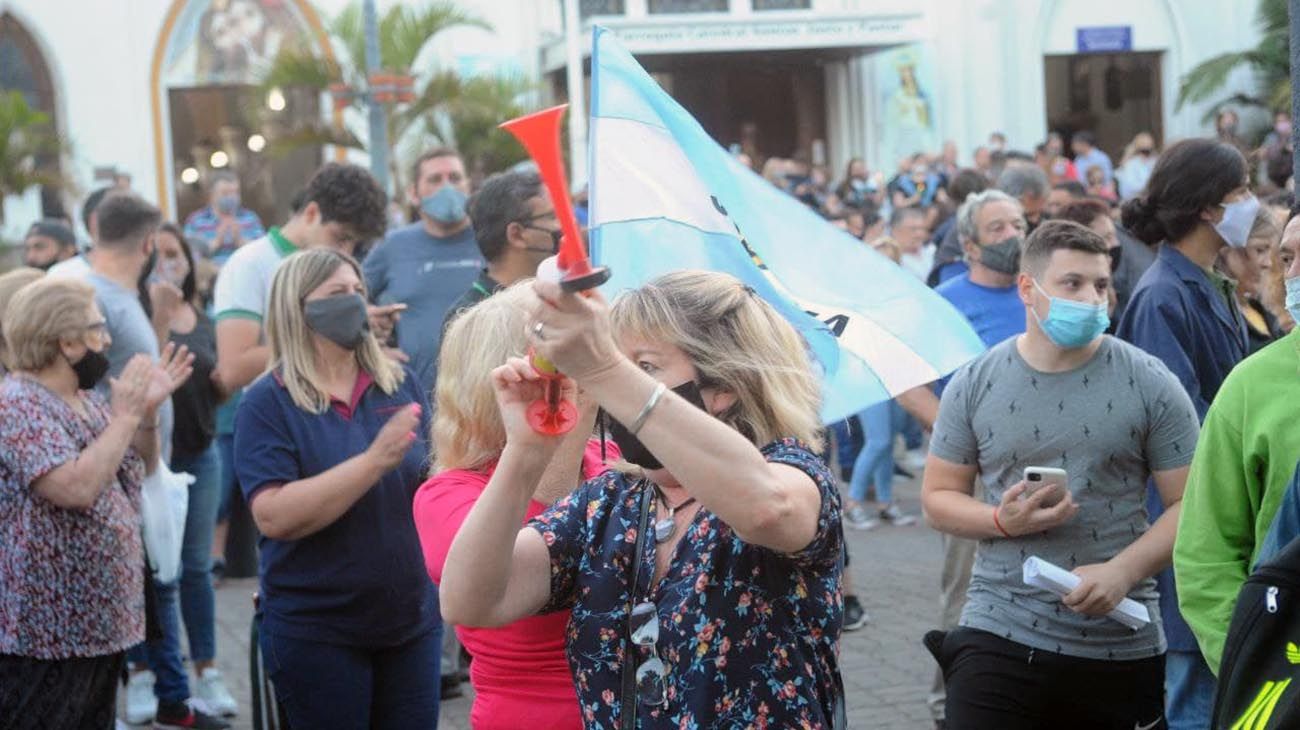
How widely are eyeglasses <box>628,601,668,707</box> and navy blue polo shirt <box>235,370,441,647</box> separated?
1.94 m

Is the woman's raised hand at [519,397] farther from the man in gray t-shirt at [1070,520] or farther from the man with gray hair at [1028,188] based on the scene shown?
the man with gray hair at [1028,188]

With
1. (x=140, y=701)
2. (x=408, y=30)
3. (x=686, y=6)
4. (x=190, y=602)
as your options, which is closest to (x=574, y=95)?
Answer: (x=408, y=30)

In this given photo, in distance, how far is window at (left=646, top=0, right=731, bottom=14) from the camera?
2947 cm

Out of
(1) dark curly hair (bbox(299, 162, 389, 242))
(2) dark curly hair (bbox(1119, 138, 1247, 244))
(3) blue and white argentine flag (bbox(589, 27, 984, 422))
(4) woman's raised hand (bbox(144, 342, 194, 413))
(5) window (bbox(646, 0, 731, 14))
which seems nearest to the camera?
(3) blue and white argentine flag (bbox(589, 27, 984, 422))

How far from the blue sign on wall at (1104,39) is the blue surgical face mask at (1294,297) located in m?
28.1

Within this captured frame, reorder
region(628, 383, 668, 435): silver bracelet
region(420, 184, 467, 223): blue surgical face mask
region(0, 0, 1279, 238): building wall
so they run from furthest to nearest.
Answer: region(0, 0, 1279, 238): building wall < region(420, 184, 467, 223): blue surgical face mask < region(628, 383, 668, 435): silver bracelet

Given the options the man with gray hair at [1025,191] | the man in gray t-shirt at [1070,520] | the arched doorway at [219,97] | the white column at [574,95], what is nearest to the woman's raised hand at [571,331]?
the man in gray t-shirt at [1070,520]

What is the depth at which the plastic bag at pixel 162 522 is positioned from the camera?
6363 millimetres

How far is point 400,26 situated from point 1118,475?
21005 mm

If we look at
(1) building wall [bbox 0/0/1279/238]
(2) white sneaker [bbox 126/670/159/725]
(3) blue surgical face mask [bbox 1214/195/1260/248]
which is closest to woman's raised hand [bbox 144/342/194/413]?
(2) white sneaker [bbox 126/670/159/725]

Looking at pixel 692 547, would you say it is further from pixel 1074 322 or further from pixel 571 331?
pixel 1074 322

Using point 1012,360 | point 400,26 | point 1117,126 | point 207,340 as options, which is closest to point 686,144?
point 1012,360

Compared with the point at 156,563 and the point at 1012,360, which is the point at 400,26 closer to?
the point at 156,563

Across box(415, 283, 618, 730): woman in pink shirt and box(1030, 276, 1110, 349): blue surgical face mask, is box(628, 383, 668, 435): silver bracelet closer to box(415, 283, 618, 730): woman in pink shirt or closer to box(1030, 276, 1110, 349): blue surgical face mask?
box(415, 283, 618, 730): woman in pink shirt
